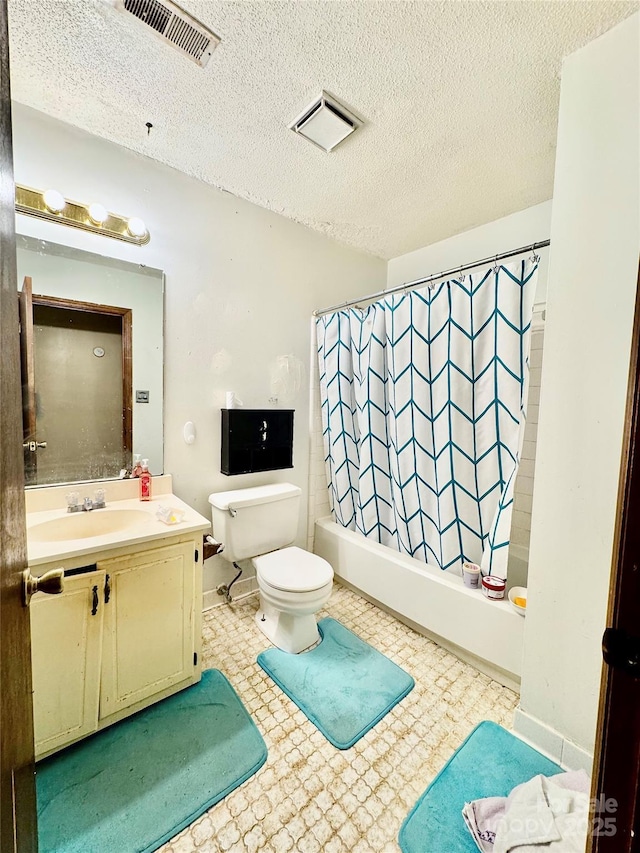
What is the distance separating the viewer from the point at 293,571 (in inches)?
67.7

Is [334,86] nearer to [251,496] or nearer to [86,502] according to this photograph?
[251,496]

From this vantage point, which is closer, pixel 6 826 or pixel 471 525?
pixel 6 826

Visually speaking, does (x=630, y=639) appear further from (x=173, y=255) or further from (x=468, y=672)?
(x=173, y=255)

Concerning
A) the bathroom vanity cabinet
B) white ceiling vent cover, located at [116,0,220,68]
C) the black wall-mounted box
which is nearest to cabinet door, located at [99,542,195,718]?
the bathroom vanity cabinet

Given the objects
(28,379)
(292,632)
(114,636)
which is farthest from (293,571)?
(28,379)

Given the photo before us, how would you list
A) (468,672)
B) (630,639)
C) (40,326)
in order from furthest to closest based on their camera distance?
(468,672), (40,326), (630,639)

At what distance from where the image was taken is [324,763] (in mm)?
1188

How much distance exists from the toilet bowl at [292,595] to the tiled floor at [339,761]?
12 centimetres

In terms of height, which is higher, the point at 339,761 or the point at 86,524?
the point at 86,524

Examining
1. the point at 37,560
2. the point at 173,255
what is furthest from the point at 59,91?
the point at 37,560

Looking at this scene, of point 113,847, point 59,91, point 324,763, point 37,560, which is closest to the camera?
point 113,847

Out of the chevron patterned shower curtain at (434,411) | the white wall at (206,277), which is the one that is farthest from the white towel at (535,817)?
the white wall at (206,277)

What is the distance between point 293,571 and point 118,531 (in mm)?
→ 822

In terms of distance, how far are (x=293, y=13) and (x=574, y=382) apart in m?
1.44
